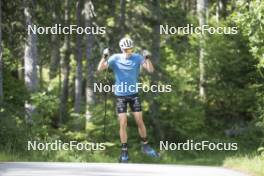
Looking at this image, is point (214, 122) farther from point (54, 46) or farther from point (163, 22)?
point (54, 46)

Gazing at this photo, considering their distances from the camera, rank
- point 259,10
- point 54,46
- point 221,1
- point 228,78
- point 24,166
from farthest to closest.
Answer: point 221,1 < point 54,46 < point 228,78 < point 259,10 < point 24,166

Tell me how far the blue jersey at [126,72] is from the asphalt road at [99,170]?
7.21 feet

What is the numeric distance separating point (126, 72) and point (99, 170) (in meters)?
3.12

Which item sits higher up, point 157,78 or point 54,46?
point 54,46

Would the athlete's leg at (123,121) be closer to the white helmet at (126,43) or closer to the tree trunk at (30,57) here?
the white helmet at (126,43)

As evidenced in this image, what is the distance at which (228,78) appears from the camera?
2606 centimetres

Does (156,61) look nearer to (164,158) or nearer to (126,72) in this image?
(164,158)

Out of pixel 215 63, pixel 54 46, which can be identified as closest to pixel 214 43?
pixel 215 63

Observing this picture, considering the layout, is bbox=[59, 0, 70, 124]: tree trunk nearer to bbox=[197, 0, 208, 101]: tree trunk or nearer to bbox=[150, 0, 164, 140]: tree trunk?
bbox=[197, 0, 208, 101]: tree trunk

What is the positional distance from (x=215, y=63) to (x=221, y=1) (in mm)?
11355

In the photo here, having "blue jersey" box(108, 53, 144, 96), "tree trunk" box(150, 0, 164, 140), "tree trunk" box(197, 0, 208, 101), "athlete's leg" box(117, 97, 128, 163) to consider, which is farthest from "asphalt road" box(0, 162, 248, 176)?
"tree trunk" box(197, 0, 208, 101)

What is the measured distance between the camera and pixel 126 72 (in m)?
13.1

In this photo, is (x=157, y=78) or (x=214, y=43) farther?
(x=214, y=43)

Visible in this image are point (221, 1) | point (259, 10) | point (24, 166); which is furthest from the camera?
point (221, 1)
